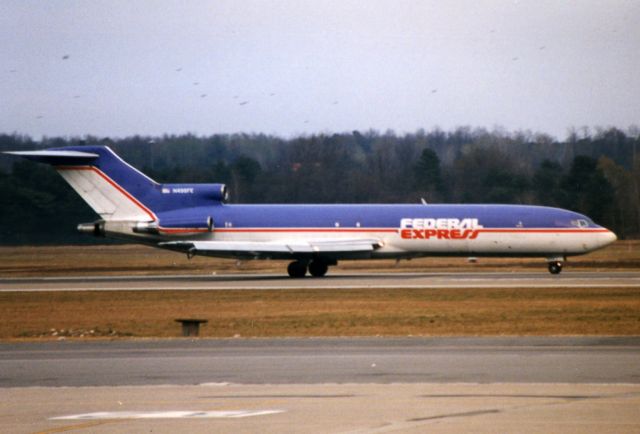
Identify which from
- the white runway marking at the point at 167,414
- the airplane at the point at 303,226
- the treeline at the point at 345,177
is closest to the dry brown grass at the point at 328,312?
the airplane at the point at 303,226

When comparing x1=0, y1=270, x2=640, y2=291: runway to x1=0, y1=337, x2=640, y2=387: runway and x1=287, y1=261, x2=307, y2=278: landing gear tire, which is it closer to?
x1=287, y1=261, x2=307, y2=278: landing gear tire

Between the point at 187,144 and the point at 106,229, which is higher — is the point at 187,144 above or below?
above

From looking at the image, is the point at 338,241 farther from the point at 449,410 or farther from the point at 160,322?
the point at 449,410

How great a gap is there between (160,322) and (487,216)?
2118 centimetres

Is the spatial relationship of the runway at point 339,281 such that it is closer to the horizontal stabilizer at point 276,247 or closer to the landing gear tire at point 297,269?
the landing gear tire at point 297,269

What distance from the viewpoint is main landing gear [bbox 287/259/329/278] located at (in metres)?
47.2

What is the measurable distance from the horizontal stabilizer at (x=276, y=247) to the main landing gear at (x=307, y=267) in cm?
128

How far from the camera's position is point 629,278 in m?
42.0

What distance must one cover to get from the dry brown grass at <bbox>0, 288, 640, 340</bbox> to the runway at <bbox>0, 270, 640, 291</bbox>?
2207 millimetres

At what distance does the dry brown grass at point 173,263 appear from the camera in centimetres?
5353

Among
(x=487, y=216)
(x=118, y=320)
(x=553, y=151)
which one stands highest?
(x=553, y=151)

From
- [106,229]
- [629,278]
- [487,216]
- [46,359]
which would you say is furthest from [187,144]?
[46,359]

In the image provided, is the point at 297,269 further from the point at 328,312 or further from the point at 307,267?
the point at 328,312

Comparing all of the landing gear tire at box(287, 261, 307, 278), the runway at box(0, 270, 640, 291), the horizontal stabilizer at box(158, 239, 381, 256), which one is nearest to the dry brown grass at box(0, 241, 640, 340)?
the runway at box(0, 270, 640, 291)
